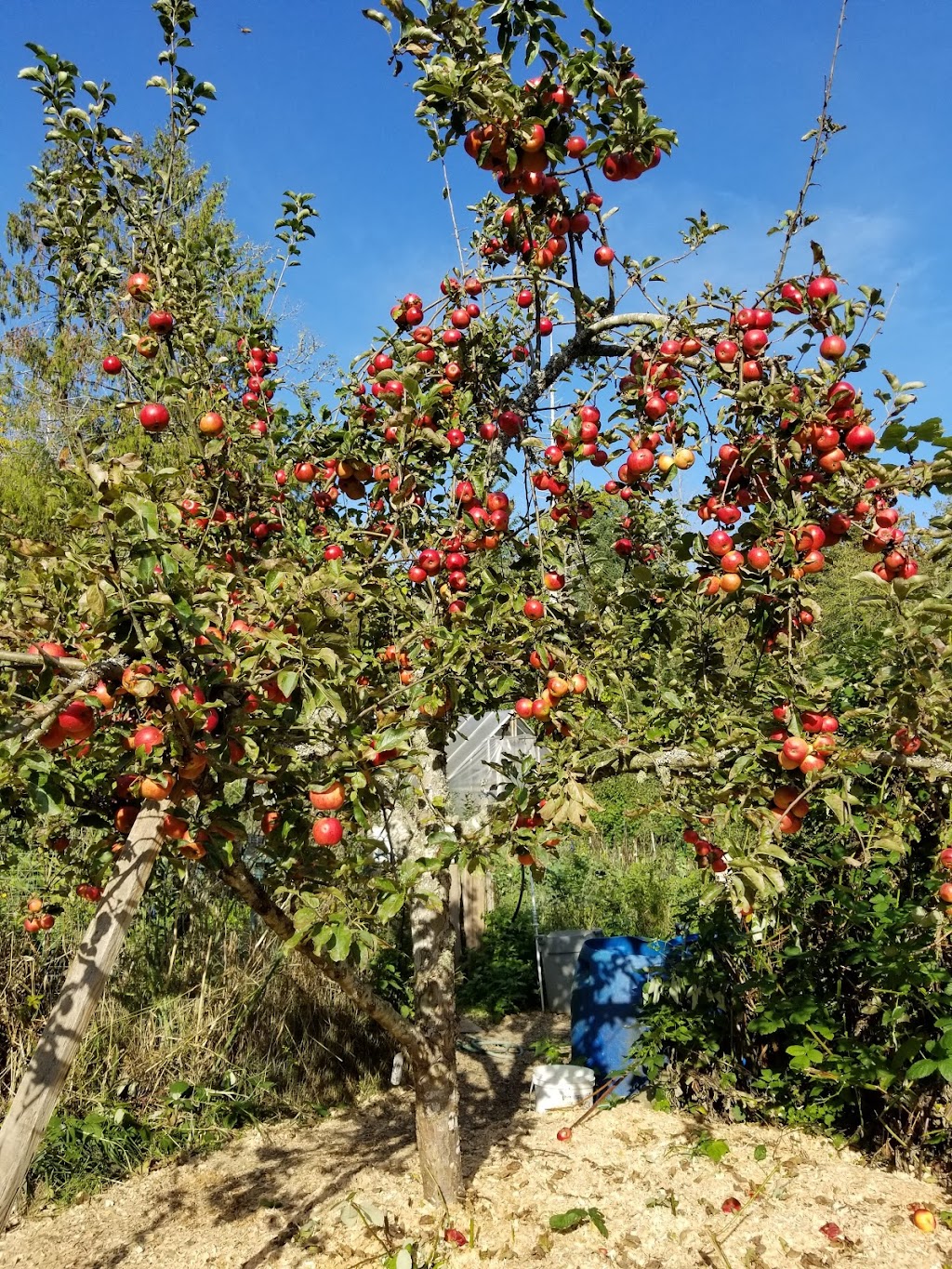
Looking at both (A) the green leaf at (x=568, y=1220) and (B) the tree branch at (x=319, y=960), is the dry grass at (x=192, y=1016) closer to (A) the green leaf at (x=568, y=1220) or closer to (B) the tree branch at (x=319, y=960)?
(B) the tree branch at (x=319, y=960)

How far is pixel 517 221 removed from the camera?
2398 millimetres

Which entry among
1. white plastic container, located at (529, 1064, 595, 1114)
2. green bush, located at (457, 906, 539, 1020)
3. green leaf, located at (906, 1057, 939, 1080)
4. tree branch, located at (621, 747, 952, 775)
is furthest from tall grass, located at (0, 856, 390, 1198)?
green leaf, located at (906, 1057, 939, 1080)

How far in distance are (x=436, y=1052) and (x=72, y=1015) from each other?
5.23ft

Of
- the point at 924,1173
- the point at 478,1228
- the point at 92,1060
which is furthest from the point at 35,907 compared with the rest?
the point at 924,1173

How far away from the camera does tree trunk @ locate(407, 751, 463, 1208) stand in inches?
113

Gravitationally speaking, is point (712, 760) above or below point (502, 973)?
above

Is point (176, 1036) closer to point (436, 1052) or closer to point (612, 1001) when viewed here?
point (436, 1052)

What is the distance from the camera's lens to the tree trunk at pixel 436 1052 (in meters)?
2.88

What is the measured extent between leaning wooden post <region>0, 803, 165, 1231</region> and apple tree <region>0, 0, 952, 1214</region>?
0.21ft

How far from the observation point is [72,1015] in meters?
1.64

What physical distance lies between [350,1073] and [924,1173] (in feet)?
8.49

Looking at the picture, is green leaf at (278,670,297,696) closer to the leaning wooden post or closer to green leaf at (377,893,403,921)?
the leaning wooden post

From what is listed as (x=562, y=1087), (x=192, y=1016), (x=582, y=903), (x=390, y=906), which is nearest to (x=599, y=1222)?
(x=562, y=1087)

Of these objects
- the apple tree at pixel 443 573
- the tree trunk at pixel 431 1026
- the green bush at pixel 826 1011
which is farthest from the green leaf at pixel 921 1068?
the tree trunk at pixel 431 1026
